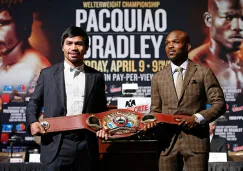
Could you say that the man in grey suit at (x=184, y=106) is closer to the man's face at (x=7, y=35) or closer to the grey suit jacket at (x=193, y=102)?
the grey suit jacket at (x=193, y=102)

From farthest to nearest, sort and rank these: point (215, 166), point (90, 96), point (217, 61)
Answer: point (217, 61), point (215, 166), point (90, 96)

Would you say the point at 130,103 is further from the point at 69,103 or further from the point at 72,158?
the point at 72,158

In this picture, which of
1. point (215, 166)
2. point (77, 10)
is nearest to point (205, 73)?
point (215, 166)

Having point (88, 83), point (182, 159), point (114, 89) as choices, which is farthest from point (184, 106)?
point (114, 89)

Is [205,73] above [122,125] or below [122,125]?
above

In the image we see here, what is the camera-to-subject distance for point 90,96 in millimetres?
2340

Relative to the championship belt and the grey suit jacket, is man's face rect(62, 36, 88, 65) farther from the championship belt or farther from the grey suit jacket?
the grey suit jacket

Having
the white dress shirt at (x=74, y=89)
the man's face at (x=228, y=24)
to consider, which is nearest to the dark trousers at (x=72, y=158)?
the white dress shirt at (x=74, y=89)

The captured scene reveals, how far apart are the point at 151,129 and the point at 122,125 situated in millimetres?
189

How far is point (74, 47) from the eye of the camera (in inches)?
92.3

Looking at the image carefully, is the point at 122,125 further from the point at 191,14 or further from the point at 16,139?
the point at 191,14

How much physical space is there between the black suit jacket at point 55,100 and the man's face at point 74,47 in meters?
0.10

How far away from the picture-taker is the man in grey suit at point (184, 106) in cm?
231

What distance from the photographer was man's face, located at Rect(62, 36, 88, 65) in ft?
7.72
